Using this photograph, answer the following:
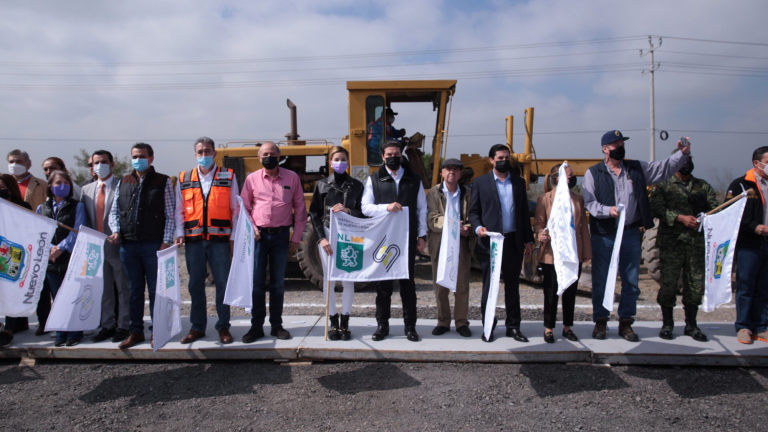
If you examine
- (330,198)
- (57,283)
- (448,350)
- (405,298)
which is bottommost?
(448,350)

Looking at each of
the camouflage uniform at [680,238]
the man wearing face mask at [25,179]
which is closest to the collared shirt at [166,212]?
the man wearing face mask at [25,179]

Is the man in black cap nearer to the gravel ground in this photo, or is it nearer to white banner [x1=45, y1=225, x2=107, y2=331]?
the gravel ground

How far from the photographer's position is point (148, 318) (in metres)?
5.38

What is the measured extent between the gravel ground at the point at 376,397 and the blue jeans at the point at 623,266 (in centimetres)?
61

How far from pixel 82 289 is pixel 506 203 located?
3771 millimetres

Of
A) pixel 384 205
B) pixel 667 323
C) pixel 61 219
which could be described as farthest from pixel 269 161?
pixel 667 323

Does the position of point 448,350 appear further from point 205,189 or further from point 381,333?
point 205,189

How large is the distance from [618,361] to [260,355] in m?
3.07

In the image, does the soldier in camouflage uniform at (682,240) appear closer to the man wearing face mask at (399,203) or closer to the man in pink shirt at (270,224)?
the man wearing face mask at (399,203)

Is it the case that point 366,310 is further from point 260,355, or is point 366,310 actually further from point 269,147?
point 269,147

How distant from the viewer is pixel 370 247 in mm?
4242

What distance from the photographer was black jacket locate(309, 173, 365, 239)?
4.30 metres

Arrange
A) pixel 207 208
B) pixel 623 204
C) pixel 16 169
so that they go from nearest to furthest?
1. pixel 623 204
2. pixel 207 208
3. pixel 16 169

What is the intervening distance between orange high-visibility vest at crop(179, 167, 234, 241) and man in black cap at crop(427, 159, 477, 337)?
1.89m
